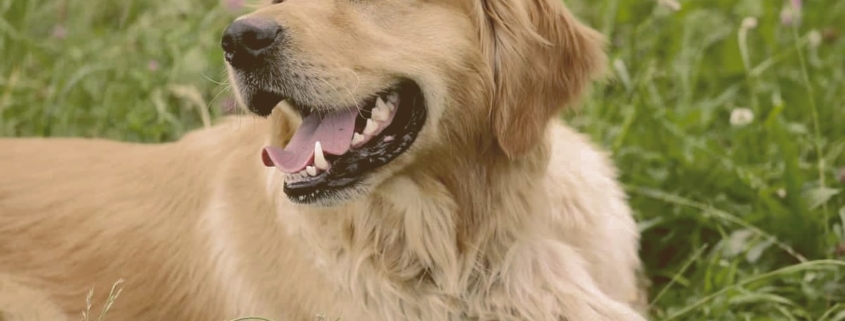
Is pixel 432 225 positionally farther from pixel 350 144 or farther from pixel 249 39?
pixel 249 39

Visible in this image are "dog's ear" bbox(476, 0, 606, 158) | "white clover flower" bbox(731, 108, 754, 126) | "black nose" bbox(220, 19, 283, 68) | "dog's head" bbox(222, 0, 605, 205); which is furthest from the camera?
"white clover flower" bbox(731, 108, 754, 126)

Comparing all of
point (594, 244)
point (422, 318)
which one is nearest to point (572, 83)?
point (594, 244)

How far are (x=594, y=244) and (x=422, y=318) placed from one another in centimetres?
63

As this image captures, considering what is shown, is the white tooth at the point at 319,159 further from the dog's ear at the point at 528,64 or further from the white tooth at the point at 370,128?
the dog's ear at the point at 528,64

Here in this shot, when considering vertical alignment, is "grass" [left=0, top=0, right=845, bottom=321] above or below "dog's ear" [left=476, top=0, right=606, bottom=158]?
below

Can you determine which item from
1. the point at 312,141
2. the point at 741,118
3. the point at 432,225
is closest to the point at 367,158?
the point at 312,141

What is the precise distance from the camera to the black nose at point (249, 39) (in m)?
3.16

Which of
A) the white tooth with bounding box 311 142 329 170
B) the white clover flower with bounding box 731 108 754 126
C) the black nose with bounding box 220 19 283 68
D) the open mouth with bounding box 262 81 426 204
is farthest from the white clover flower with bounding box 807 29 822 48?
the black nose with bounding box 220 19 283 68

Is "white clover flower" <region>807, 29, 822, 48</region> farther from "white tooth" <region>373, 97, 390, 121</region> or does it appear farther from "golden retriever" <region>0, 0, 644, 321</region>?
"white tooth" <region>373, 97, 390, 121</region>

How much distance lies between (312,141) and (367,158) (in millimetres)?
188

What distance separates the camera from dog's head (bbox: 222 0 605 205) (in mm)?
3266

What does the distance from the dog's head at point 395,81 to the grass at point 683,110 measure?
896 mm

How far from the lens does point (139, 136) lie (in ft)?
17.8

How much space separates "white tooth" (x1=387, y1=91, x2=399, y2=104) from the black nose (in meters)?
0.38
